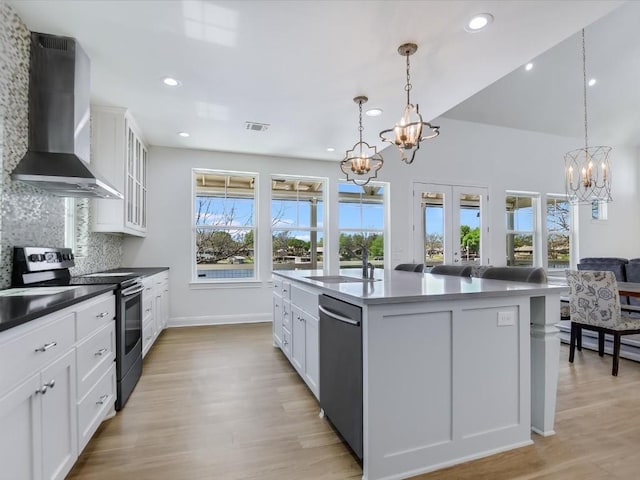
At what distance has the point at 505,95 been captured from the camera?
20.7ft

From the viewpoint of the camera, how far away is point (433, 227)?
21.5 feet

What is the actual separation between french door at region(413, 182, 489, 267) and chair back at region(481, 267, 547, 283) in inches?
146

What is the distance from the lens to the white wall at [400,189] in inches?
204

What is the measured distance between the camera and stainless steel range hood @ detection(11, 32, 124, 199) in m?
2.39

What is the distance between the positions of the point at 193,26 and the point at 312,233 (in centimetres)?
399

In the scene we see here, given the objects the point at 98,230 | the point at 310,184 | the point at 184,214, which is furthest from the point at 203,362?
the point at 310,184

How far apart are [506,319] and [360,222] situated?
4.44 meters

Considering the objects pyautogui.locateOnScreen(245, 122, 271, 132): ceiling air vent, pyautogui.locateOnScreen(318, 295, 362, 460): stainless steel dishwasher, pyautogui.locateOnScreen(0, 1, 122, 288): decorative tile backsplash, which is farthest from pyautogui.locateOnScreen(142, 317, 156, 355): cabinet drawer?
pyautogui.locateOnScreen(245, 122, 271, 132): ceiling air vent

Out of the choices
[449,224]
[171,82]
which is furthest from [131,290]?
[449,224]

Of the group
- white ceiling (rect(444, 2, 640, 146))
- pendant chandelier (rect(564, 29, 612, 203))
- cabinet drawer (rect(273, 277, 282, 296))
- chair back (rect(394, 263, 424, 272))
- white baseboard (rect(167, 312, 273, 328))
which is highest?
white ceiling (rect(444, 2, 640, 146))

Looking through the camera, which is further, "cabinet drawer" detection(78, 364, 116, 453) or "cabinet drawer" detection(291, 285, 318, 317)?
"cabinet drawer" detection(291, 285, 318, 317)

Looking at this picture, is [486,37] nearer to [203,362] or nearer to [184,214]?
[203,362]

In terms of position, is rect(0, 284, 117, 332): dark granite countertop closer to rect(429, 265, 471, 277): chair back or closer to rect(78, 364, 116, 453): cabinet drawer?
rect(78, 364, 116, 453): cabinet drawer

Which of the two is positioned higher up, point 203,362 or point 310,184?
point 310,184
